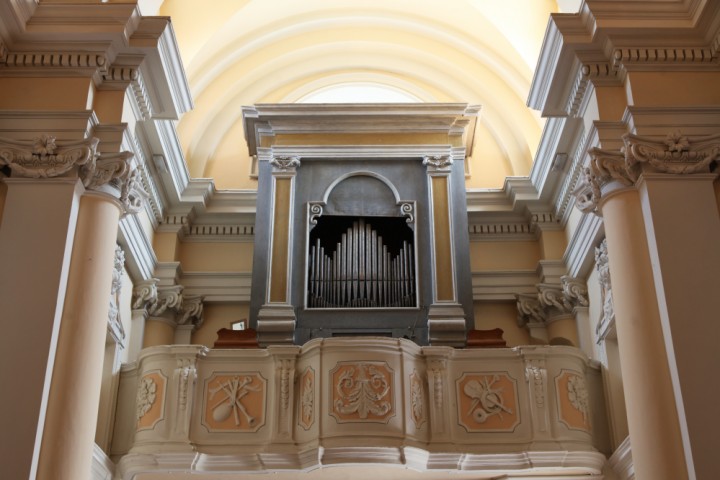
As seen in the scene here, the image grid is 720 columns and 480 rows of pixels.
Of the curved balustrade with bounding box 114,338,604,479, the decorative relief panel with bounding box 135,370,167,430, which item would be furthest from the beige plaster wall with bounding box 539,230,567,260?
the decorative relief panel with bounding box 135,370,167,430

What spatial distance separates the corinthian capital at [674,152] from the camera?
930cm

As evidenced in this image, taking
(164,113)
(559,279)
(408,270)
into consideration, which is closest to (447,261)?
(408,270)

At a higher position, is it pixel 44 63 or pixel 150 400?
pixel 44 63

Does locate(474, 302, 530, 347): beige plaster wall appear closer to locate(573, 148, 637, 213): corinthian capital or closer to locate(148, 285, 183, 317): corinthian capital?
locate(148, 285, 183, 317): corinthian capital

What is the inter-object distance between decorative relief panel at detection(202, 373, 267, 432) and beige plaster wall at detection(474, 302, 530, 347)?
13.1 feet

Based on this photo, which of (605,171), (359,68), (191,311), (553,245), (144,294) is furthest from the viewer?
(359,68)

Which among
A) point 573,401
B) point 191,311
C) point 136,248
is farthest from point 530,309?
point 136,248

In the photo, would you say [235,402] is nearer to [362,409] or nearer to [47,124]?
[362,409]

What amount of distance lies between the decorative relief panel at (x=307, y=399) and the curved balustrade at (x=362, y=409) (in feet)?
0.06

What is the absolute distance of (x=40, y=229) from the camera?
29.8 feet

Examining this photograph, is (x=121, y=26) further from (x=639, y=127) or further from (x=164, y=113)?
(x=639, y=127)

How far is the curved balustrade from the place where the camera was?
10.6m

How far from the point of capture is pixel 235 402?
11086 millimetres

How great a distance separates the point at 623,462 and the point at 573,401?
836 millimetres
